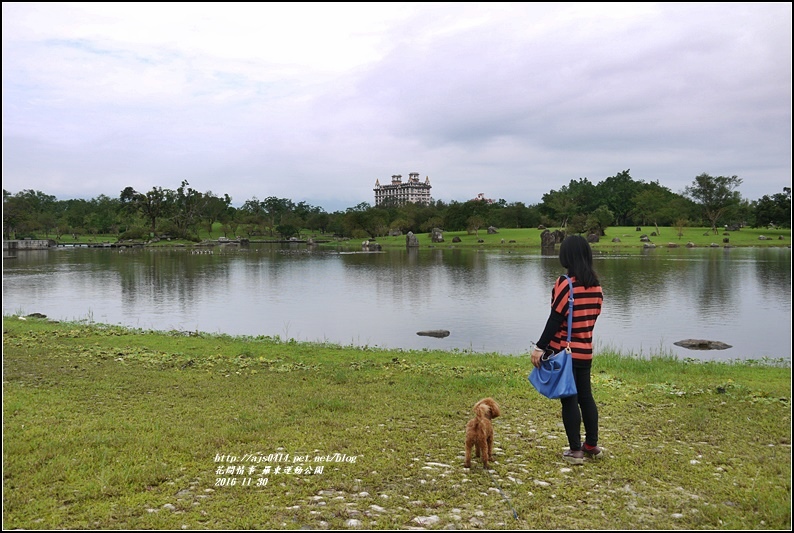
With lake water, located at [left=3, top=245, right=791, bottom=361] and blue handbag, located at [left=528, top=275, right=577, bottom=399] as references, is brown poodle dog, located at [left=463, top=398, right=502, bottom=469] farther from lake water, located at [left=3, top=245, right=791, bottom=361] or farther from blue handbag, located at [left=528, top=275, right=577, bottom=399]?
lake water, located at [left=3, top=245, right=791, bottom=361]

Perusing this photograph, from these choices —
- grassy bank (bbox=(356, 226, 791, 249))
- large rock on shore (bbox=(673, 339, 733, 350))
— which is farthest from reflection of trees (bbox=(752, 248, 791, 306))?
grassy bank (bbox=(356, 226, 791, 249))

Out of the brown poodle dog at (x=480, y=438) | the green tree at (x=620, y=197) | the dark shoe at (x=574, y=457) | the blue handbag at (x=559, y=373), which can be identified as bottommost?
the dark shoe at (x=574, y=457)

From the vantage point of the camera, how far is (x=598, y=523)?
4.34 m

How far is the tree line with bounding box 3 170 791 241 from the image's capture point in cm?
9144

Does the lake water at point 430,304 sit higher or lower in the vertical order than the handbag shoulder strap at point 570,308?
lower

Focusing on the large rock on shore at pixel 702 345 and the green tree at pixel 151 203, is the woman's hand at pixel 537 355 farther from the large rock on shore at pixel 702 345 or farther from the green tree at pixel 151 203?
the green tree at pixel 151 203

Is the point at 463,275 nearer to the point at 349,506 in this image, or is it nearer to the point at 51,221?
the point at 349,506

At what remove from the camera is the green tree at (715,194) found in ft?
296

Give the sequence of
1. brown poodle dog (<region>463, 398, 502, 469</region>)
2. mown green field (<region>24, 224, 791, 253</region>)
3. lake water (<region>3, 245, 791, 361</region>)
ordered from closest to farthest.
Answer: brown poodle dog (<region>463, 398, 502, 469</region>), lake water (<region>3, 245, 791, 361</region>), mown green field (<region>24, 224, 791, 253</region>)

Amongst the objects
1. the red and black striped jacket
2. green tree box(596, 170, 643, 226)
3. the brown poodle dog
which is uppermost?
green tree box(596, 170, 643, 226)

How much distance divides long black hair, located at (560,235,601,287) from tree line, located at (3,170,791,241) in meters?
80.1

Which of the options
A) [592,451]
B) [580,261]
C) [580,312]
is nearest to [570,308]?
[580,312]

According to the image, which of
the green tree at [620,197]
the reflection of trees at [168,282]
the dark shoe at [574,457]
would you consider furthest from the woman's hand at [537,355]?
the green tree at [620,197]

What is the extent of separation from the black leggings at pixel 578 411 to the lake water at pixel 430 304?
989 cm
